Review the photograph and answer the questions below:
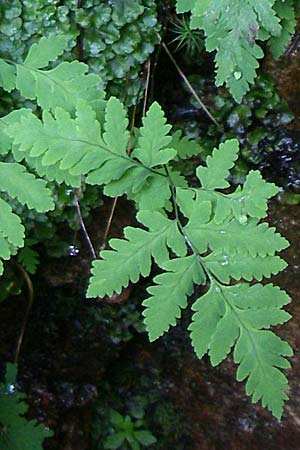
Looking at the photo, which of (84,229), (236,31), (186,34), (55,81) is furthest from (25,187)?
(186,34)

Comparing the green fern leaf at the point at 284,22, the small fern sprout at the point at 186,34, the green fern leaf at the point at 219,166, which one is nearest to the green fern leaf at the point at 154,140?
the green fern leaf at the point at 219,166

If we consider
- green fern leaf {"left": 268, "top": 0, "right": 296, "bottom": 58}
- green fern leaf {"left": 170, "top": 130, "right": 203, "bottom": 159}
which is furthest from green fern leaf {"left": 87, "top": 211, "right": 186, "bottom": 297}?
green fern leaf {"left": 268, "top": 0, "right": 296, "bottom": 58}

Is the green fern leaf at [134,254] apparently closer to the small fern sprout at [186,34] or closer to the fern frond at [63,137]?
the fern frond at [63,137]

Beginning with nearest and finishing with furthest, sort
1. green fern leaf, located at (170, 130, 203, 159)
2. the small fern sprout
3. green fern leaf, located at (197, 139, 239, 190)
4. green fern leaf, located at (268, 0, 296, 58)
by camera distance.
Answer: green fern leaf, located at (197, 139, 239, 190) → green fern leaf, located at (268, 0, 296, 58) → green fern leaf, located at (170, 130, 203, 159) → the small fern sprout

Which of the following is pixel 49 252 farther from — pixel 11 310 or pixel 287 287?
pixel 287 287

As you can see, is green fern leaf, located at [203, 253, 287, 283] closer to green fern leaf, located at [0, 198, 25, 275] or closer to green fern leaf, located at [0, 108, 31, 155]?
green fern leaf, located at [0, 198, 25, 275]

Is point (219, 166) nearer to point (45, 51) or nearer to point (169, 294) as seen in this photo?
point (169, 294)

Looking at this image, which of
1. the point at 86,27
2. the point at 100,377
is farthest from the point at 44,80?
the point at 100,377
